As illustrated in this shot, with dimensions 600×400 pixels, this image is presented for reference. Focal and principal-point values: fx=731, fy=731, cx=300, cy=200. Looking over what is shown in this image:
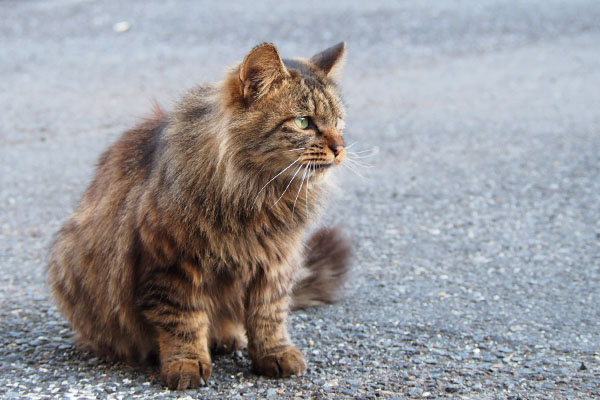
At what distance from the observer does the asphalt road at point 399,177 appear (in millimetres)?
3156

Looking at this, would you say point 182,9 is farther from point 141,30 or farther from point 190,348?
point 190,348

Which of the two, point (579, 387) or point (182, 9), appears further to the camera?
point (182, 9)

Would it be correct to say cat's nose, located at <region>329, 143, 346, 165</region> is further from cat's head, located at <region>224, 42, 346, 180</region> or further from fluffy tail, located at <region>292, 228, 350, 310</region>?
fluffy tail, located at <region>292, 228, 350, 310</region>

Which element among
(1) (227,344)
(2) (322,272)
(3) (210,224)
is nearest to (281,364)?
(1) (227,344)

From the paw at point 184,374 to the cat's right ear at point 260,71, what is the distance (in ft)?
3.55

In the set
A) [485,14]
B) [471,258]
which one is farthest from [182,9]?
[471,258]

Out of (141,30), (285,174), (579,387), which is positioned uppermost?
(141,30)

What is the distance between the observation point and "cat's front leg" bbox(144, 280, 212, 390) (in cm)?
289

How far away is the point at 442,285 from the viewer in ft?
13.4

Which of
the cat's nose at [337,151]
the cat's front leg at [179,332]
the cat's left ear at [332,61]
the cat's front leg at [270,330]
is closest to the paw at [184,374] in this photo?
the cat's front leg at [179,332]

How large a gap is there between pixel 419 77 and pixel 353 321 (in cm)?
Result: 535

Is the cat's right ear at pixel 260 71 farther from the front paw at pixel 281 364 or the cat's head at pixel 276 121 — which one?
the front paw at pixel 281 364

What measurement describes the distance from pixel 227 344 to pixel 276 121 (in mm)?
1105

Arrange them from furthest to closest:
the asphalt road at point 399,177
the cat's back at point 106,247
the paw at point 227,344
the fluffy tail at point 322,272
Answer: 1. the fluffy tail at point 322,272
2. the paw at point 227,344
3. the asphalt road at point 399,177
4. the cat's back at point 106,247
